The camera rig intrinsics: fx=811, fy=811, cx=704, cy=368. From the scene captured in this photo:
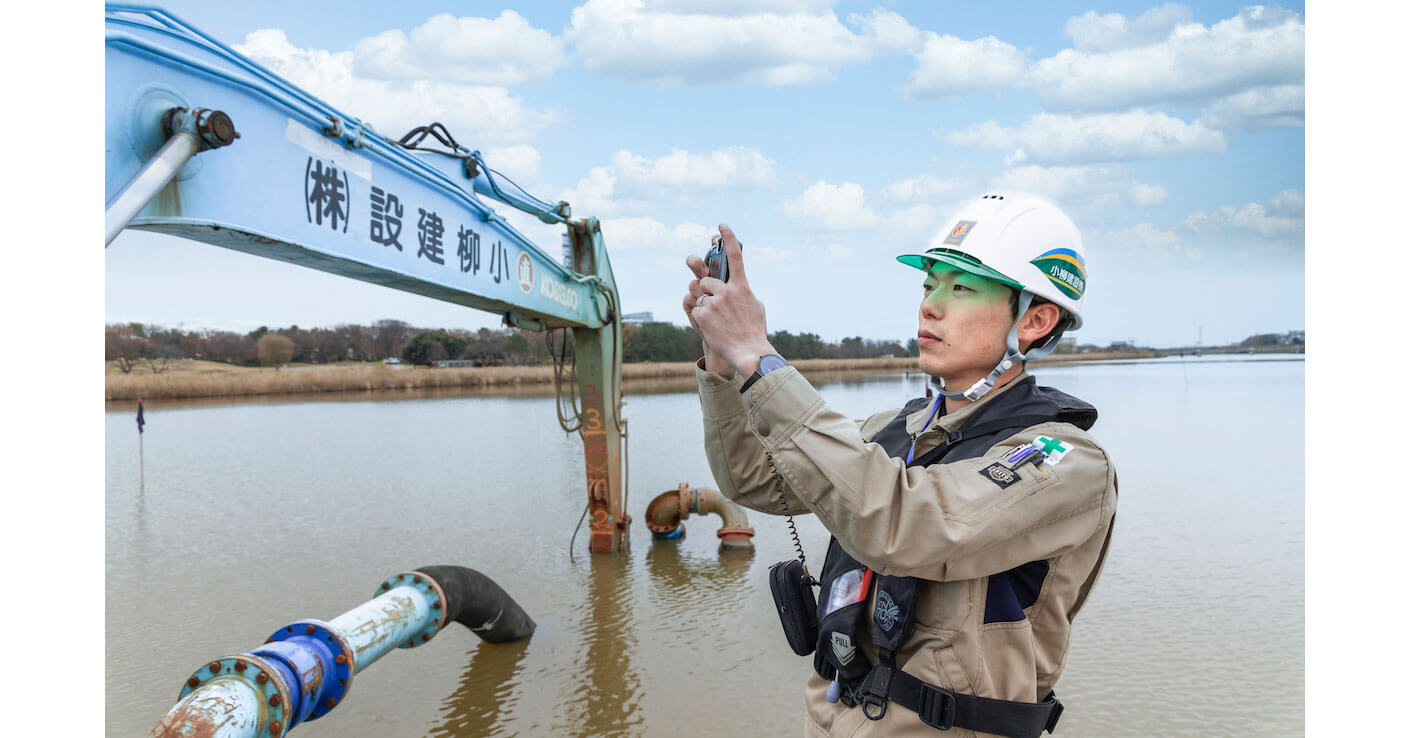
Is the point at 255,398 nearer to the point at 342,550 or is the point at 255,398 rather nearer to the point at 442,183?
the point at 342,550

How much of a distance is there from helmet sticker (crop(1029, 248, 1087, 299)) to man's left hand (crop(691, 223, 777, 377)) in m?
0.61

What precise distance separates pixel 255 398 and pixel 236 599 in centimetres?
3219

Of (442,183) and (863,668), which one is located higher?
(442,183)

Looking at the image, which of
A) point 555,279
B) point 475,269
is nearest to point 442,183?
point 475,269

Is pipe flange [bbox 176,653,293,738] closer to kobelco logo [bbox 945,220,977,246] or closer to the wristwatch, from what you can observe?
the wristwatch

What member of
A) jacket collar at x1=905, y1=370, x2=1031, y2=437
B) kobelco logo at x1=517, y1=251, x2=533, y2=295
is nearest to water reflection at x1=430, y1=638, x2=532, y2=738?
kobelco logo at x1=517, y1=251, x2=533, y2=295

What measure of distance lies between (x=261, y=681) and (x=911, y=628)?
281cm

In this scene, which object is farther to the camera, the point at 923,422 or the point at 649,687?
the point at 649,687

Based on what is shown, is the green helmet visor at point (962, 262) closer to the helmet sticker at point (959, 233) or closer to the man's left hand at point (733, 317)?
the helmet sticker at point (959, 233)

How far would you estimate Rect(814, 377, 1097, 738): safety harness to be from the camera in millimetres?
1475

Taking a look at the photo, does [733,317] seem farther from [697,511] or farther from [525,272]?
[697,511]

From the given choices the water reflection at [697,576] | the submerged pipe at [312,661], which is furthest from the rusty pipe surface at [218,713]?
→ the water reflection at [697,576]

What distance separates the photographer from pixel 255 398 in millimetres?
35219

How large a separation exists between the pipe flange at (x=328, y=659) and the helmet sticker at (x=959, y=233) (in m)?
3.28
